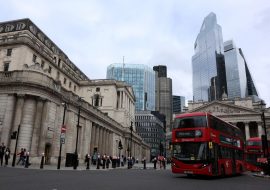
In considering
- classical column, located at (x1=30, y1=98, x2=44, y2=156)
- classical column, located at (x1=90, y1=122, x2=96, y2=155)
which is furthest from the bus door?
A: classical column, located at (x1=90, y1=122, x2=96, y2=155)

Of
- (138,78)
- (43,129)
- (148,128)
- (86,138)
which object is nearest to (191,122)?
(43,129)

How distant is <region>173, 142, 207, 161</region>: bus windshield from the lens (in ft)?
58.6

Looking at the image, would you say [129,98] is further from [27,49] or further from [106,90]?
[27,49]

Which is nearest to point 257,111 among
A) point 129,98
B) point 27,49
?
point 129,98

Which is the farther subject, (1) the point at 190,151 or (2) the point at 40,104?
(2) the point at 40,104

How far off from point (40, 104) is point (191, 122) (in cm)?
1825

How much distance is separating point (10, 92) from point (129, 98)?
50202mm

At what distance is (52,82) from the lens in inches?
1243

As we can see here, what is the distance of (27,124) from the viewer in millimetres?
28453

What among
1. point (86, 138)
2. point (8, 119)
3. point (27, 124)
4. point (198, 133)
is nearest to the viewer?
point (198, 133)

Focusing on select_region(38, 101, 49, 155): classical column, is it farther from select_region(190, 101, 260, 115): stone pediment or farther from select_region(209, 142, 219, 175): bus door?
select_region(190, 101, 260, 115): stone pediment

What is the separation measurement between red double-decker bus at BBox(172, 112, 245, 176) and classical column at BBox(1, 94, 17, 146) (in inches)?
726

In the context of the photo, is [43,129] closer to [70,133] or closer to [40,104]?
[40,104]

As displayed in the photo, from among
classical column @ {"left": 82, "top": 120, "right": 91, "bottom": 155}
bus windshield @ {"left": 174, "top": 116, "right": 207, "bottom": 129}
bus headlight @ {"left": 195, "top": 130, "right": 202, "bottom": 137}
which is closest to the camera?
bus headlight @ {"left": 195, "top": 130, "right": 202, "bottom": 137}
